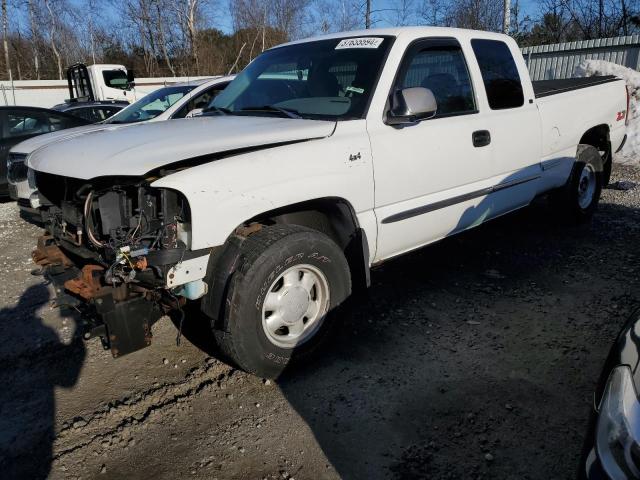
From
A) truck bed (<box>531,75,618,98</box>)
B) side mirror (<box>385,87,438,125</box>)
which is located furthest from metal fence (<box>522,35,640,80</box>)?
side mirror (<box>385,87,438,125</box>)

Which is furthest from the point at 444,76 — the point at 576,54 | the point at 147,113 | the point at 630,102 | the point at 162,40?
the point at 162,40

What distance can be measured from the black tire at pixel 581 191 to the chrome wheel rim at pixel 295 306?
11.5ft

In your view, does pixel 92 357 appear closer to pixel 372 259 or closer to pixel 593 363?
pixel 372 259

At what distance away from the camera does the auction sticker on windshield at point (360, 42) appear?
11.9 feet

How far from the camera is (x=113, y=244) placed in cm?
276

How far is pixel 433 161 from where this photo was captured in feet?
12.0

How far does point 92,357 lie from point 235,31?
1414 inches

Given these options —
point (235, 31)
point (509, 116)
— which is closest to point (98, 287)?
point (509, 116)

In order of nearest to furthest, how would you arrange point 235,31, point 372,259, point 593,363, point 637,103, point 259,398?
point 259,398, point 593,363, point 372,259, point 637,103, point 235,31

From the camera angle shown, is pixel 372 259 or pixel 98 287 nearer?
pixel 98 287

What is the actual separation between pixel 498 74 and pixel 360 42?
141cm

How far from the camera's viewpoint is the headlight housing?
1.45 m

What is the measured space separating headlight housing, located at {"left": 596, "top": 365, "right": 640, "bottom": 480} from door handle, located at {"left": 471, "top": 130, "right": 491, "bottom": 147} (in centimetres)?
259

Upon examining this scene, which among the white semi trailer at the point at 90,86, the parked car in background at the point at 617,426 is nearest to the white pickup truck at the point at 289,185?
the parked car in background at the point at 617,426
